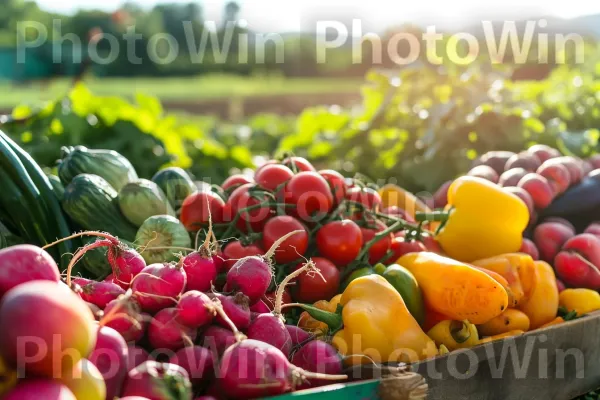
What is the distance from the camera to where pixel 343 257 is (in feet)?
8.14

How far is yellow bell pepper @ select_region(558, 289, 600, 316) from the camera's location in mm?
2660

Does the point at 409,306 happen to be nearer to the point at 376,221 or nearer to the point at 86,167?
the point at 376,221

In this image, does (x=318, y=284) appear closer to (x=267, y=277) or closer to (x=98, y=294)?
(x=267, y=277)

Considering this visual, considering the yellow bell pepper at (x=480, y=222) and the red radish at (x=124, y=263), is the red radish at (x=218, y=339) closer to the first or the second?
the red radish at (x=124, y=263)

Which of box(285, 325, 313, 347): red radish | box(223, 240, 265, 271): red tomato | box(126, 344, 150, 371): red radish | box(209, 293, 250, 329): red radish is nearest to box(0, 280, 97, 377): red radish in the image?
box(126, 344, 150, 371): red radish

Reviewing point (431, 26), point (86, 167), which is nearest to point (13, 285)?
point (86, 167)

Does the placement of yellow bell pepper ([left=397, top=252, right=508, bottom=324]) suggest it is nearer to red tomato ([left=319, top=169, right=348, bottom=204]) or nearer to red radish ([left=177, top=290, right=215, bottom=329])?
red tomato ([left=319, top=169, right=348, bottom=204])

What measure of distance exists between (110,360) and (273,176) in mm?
1340

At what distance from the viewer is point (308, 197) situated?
2531 mm

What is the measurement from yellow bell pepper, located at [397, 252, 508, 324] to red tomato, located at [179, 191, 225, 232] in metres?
0.85

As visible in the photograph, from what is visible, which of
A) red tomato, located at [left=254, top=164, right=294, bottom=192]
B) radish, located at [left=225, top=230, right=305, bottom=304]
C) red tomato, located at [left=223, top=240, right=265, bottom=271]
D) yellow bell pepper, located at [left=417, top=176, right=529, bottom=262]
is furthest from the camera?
yellow bell pepper, located at [left=417, top=176, right=529, bottom=262]

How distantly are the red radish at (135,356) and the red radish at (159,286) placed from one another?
13cm

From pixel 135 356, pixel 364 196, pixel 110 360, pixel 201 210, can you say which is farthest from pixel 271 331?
pixel 364 196

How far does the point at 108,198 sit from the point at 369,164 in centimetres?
313
